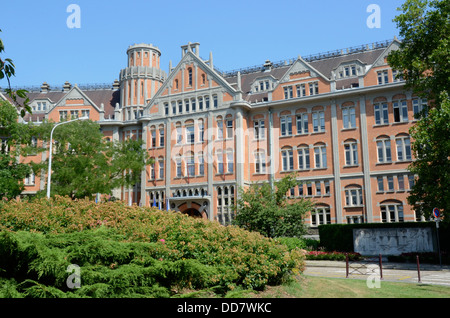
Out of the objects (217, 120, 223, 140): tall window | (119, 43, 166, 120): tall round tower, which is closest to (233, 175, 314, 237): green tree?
(217, 120, 223, 140): tall window

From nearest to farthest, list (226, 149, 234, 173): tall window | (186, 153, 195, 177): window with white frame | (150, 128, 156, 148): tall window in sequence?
(226, 149, 234, 173): tall window
(186, 153, 195, 177): window with white frame
(150, 128, 156, 148): tall window

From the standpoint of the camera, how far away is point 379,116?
38594 millimetres

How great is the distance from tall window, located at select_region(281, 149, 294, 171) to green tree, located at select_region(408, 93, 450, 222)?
17.4 metres

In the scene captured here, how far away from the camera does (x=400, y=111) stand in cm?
3772

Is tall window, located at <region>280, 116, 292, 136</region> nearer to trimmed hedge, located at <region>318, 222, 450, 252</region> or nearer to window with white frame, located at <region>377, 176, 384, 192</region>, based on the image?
window with white frame, located at <region>377, 176, 384, 192</region>

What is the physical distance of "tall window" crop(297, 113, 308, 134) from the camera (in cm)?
4156

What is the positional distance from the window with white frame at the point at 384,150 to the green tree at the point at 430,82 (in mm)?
12626

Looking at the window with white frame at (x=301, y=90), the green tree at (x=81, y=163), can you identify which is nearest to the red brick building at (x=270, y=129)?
the window with white frame at (x=301, y=90)

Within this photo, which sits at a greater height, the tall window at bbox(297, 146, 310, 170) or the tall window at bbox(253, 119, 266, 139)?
the tall window at bbox(253, 119, 266, 139)

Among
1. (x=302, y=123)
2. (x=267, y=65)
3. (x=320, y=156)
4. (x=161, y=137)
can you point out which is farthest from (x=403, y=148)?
(x=161, y=137)

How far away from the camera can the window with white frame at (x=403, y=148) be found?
1458 inches
